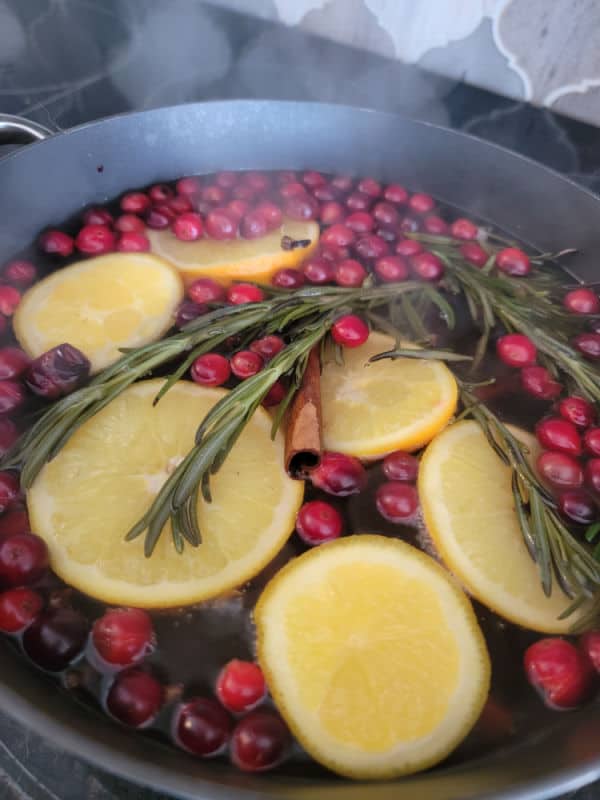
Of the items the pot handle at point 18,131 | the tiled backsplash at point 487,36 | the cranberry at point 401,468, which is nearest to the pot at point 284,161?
the pot handle at point 18,131

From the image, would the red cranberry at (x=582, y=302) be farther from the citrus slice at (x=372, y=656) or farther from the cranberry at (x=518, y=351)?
the citrus slice at (x=372, y=656)

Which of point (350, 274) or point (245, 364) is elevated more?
point (350, 274)

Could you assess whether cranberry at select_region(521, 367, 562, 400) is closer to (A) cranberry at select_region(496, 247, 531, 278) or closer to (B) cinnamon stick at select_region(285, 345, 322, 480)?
(A) cranberry at select_region(496, 247, 531, 278)

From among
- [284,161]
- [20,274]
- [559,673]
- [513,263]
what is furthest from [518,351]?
[20,274]

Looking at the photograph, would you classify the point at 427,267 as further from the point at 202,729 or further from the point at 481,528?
the point at 202,729

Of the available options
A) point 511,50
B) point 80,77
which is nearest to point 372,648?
point 511,50

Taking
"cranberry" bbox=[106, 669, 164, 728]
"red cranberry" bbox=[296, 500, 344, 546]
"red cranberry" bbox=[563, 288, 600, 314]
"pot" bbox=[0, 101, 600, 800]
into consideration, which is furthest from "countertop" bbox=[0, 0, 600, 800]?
"cranberry" bbox=[106, 669, 164, 728]
